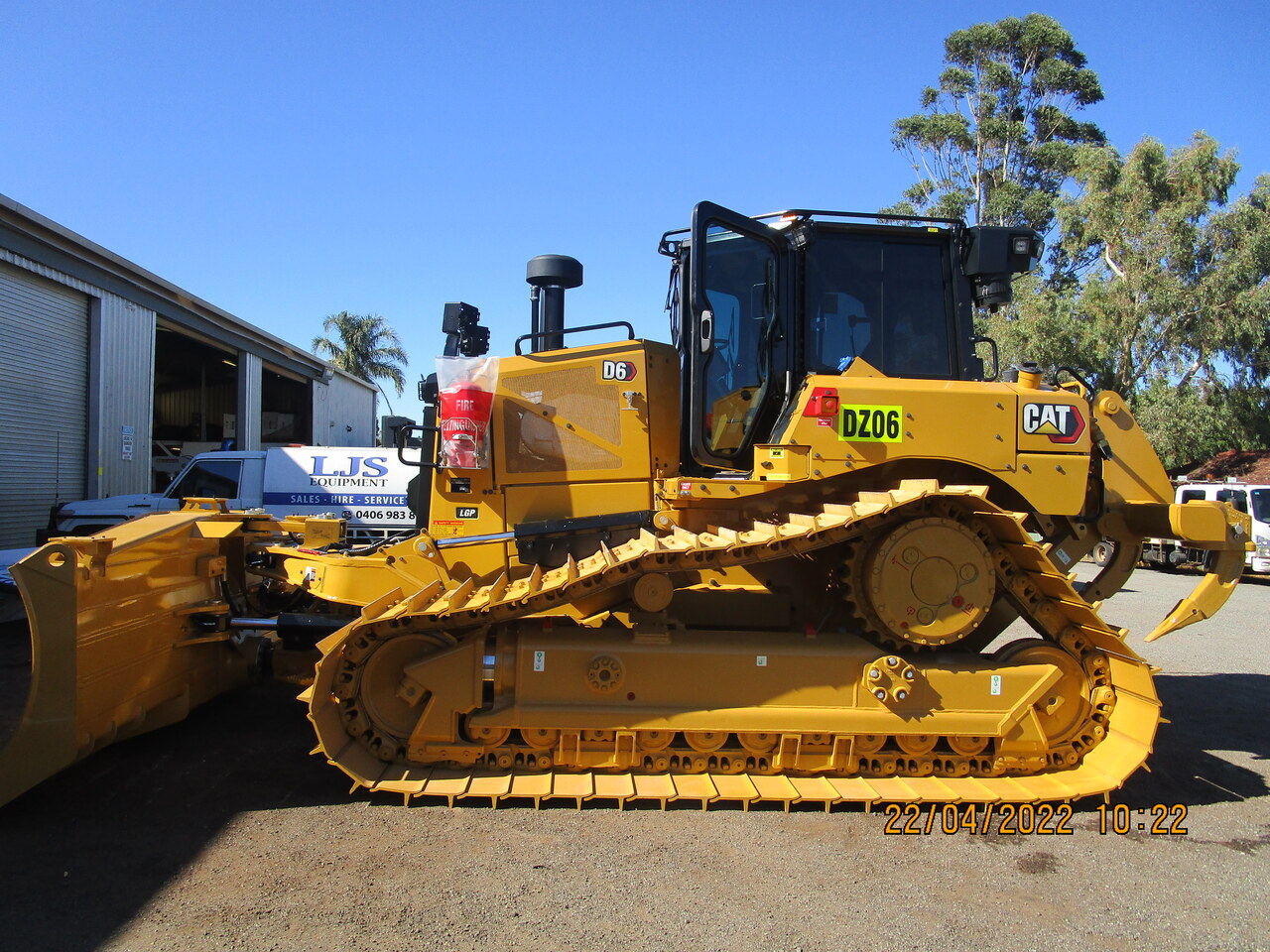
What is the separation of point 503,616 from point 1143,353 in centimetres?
3092

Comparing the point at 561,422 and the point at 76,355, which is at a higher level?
the point at 76,355

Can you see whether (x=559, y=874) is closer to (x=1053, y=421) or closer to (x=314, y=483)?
(x=1053, y=421)

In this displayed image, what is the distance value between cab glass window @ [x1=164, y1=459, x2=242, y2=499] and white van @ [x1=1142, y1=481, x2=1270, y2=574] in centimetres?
1824

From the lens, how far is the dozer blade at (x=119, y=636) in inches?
151

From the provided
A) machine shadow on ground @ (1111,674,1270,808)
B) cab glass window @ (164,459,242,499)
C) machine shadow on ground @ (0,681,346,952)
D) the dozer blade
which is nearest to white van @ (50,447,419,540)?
cab glass window @ (164,459,242,499)

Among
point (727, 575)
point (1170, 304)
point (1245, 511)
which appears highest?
point (1170, 304)

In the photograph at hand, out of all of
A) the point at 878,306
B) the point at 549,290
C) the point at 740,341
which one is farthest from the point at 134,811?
the point at 878,306

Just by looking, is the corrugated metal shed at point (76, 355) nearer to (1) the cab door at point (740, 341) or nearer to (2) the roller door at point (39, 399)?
(2) the roller door at point (39, 399)

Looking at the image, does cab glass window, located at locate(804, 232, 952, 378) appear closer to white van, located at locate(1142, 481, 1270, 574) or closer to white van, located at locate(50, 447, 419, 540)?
white van, located at locate(50, 447, 419, 540)

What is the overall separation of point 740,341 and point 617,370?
31.5 inches

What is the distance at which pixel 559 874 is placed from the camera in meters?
3.59

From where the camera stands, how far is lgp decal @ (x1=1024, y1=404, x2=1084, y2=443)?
4.67 meters

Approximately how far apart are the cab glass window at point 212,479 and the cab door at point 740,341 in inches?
417

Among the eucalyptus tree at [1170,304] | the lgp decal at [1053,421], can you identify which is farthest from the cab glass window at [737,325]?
the eucalyptus tree at [1170,304]
